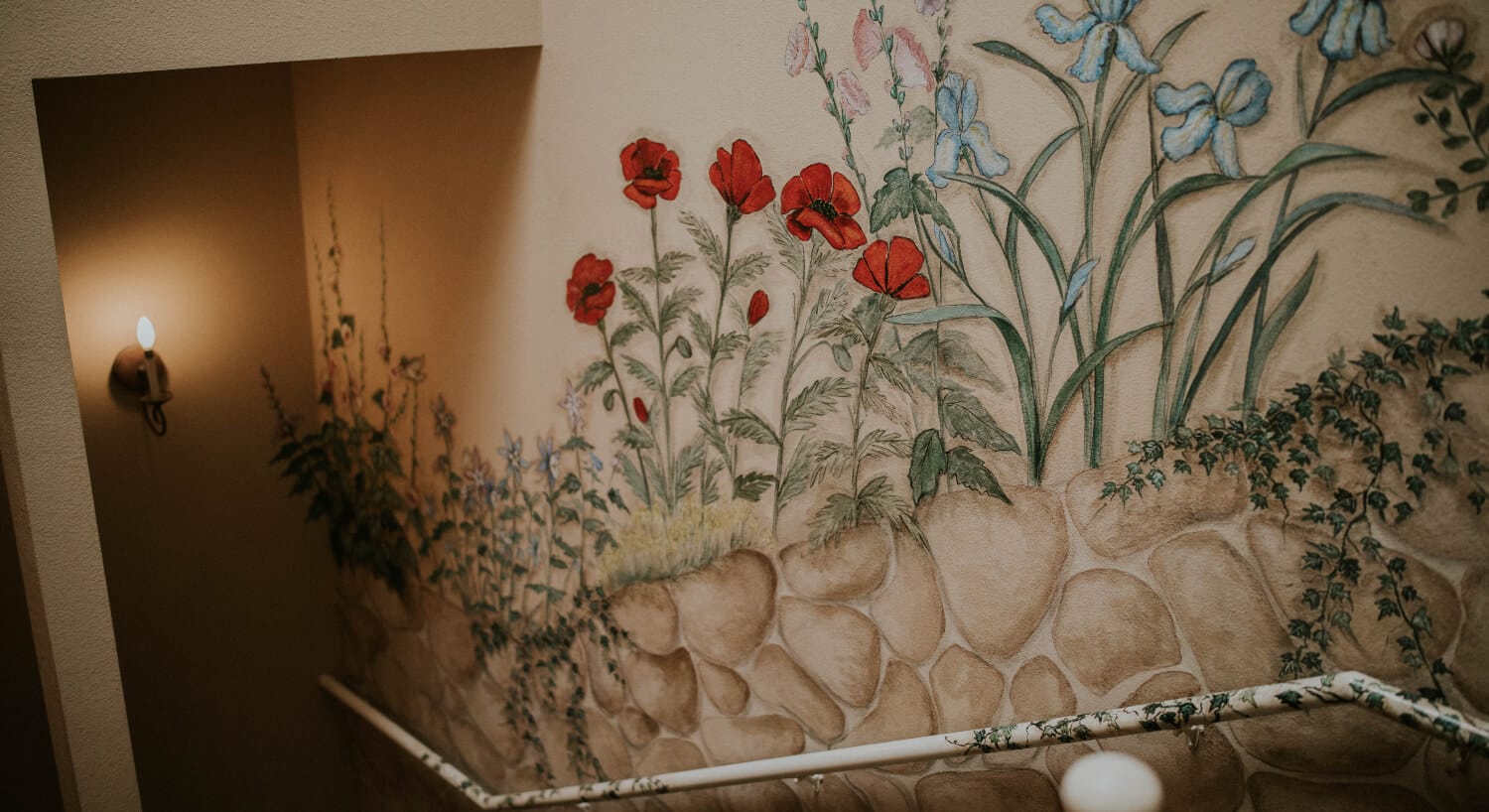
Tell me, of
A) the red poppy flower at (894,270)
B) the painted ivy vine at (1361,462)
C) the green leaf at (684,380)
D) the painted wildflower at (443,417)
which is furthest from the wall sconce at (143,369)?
the painted ivy vine at (1361,462)

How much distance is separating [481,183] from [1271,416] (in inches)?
87.9

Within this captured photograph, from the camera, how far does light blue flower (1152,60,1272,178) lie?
1.83 metres

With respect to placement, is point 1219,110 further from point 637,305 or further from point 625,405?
point 625,405

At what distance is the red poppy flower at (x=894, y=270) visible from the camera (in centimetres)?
227

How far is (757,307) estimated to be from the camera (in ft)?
8.39

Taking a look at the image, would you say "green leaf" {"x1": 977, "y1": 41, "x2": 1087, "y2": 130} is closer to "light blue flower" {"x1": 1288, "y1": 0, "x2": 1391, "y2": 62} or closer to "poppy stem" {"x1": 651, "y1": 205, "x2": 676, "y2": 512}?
"light blue flower" {"x1": 1288, "y1": 0, "x2": 1391, "y2": 62}

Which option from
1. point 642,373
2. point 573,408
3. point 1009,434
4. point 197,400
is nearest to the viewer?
point 1009,434

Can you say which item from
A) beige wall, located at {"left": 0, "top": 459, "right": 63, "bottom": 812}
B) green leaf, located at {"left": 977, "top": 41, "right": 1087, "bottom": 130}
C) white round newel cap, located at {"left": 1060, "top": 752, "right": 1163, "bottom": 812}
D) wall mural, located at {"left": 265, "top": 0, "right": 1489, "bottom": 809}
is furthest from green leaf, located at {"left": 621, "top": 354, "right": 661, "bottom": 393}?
beige wall, located at {"left": 0, "top": 459, "right": 63, "bottom": 812}

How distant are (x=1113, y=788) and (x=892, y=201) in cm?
122

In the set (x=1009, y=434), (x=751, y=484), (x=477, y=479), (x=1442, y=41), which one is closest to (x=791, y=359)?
(x=751, y=484)

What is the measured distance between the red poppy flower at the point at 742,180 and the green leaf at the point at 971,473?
2.30ft

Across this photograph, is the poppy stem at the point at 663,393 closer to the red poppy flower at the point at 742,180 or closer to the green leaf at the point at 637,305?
the green leaf at the point at 637,305

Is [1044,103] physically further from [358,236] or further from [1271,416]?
[358,236]

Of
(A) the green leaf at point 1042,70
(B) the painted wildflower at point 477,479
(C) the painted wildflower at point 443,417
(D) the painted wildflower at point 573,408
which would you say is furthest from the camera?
(C) the painted wildflower at point 443,417
